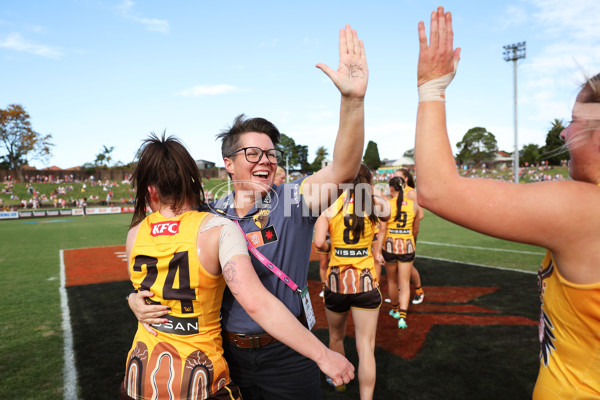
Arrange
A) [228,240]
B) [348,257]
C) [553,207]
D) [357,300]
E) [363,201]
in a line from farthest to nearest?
[363,201]
[348,257]
[357,300]
[228,240]
[553,207]

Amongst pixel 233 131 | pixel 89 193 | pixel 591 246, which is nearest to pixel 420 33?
pixel 591 246

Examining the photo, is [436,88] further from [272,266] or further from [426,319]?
[426,319]

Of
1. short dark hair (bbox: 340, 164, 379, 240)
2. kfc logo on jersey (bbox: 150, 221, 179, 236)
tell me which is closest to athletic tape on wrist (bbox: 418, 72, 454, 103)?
kfc logo on jersey (bbox: 150, 221, 179, 236)

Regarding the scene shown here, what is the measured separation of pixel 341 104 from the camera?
1985mm

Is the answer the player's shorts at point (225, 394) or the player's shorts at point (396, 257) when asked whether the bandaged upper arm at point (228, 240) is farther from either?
the player's shorts at point (396, 257)

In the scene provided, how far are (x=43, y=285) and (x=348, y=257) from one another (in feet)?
29.8

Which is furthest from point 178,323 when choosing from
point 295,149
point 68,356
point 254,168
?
point 295,149

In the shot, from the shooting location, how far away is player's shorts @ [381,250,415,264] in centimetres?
670

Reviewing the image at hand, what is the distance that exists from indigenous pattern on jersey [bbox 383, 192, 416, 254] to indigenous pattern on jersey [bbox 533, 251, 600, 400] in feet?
17.1

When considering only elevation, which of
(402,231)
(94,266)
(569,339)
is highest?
(569,339)

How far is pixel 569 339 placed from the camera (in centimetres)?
145

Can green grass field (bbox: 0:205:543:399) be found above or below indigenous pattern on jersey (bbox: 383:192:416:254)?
below

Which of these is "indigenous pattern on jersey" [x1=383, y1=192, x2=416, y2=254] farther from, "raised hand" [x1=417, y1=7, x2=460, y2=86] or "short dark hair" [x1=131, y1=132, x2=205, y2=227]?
"raised hand" [x1=417, y1=7, x2=460, y2=86]

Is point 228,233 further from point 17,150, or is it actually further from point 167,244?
point 17,150
